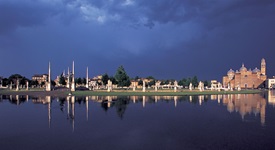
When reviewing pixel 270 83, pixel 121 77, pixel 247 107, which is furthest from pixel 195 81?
pixel 247 107

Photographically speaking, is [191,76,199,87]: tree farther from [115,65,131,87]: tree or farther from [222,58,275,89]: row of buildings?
[115,65,131,87]: tree

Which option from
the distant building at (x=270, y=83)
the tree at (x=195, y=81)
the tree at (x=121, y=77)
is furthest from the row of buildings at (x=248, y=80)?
the tree at (x=121, y=77)

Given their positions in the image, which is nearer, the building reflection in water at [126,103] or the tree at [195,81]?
the building reflection in water at [126,103]

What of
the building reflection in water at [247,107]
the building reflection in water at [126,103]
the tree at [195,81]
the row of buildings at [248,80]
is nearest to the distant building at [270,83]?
the row of buildings at [248,80]

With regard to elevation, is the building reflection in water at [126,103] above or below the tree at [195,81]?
below

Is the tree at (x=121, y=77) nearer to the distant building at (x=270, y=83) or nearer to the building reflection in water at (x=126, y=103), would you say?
the building reflection in water at (x=126, y=103)

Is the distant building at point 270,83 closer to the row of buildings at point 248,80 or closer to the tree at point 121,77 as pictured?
the row of buildings at point 248,80

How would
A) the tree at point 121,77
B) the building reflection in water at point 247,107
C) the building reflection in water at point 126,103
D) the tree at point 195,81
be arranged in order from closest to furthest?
the building reflection in water at point 247,107, the building reflection in water at point 126,103, the tree at point 121,77, the tree at point 195,81

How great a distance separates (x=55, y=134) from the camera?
15.3 m

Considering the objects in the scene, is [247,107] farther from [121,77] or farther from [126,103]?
[121,77]

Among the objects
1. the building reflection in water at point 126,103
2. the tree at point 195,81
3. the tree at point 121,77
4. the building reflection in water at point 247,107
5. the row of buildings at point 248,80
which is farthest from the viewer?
the row of buildings at point 248,80

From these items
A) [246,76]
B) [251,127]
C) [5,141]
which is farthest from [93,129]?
[246,76]

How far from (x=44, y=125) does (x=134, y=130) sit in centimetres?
666

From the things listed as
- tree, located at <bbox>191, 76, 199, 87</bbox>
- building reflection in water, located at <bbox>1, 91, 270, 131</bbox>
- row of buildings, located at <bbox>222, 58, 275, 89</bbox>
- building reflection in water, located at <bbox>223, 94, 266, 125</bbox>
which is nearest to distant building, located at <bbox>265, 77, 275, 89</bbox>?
row of buildings, located at <bbox>222, 58, 275, 89</bbox>
